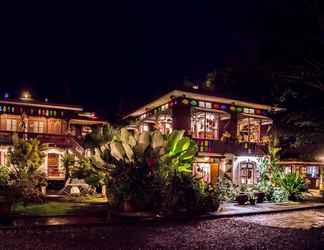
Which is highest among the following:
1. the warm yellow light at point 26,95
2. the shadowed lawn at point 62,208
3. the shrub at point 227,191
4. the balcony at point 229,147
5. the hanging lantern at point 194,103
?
the warm yellow light at point 26,95

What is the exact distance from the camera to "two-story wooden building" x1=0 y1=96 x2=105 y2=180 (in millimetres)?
28000

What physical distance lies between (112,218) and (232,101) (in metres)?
15.5

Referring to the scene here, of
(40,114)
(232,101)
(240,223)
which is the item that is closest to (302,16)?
(240,223)

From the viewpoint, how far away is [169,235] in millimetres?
11445

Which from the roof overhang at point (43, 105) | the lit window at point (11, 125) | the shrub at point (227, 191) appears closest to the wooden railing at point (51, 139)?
the roof overhang at point (43, 105)

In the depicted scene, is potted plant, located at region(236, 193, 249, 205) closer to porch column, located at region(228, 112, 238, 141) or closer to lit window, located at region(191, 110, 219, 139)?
porch column, located at region(228, 112, 238, 141)

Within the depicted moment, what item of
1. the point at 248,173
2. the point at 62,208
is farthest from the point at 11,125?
the point at 248,173

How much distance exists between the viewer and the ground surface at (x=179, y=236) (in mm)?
9836

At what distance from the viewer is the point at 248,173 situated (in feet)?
88.7

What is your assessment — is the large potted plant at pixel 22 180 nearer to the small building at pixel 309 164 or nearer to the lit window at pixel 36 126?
the lit window at pixel 36 126

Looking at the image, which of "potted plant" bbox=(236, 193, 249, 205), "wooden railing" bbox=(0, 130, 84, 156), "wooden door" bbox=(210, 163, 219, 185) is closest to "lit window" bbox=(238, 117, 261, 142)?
"wooden door" bbox=(210, 163, 219, 185)

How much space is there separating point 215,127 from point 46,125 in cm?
1556

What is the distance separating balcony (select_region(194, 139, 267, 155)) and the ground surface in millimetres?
10641

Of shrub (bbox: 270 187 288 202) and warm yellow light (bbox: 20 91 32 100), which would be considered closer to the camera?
shrub (bbox: 270 187 288 202)
